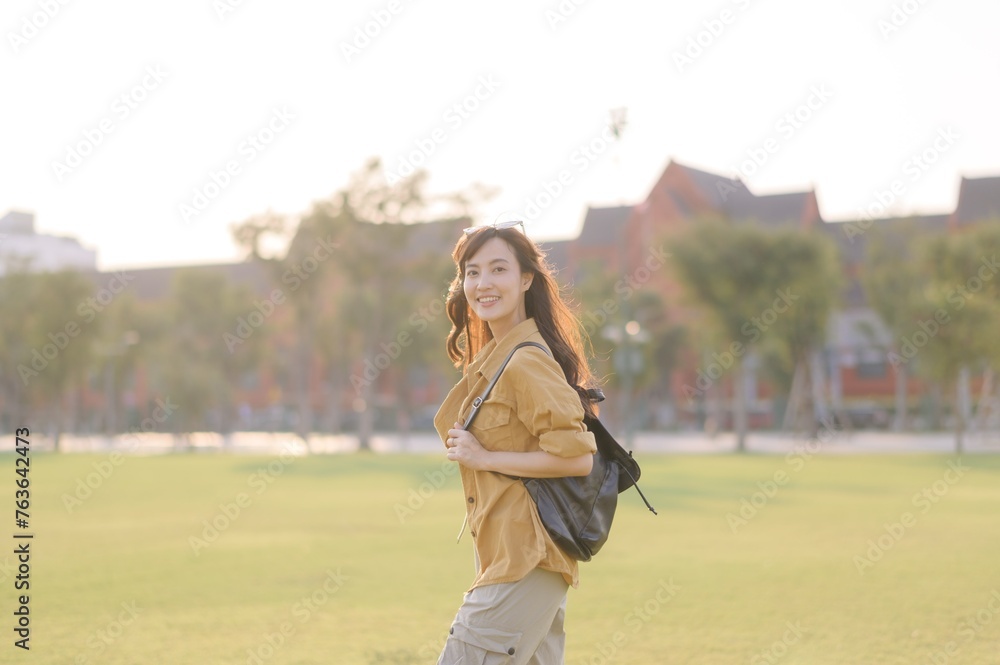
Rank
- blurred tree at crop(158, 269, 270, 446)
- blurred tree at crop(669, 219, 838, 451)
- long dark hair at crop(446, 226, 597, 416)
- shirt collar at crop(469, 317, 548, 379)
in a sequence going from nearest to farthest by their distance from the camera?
shirt collar at crop(469, 317, 548, 379), long dark hair at crop(446, 226, 597, 416), blurred tree at crop(669, 219, 838, 451), blurred tree at crop(158, 269, 270, 446)

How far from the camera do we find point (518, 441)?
10.2 ft

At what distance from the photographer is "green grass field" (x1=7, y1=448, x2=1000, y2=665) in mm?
6637

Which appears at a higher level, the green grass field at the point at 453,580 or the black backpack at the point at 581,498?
the black backpack at the point at 581,498

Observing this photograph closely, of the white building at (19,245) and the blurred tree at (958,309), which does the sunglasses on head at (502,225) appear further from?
the white building at (19,245)

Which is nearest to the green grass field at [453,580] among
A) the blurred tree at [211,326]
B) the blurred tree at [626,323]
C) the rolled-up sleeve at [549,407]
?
the rolled-up sleeve at [549,407]

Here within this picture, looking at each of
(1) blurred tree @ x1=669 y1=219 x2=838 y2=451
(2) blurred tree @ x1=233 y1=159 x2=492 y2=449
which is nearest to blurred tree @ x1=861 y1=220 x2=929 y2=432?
(1) blurred tree @ x1=669 y1=219 x2=838 y2=451

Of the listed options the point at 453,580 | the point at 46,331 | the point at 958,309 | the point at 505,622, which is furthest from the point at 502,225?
the point at 46,331

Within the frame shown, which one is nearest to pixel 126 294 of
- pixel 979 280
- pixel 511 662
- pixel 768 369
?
pixel 768 369

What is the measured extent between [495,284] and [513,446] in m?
0.48

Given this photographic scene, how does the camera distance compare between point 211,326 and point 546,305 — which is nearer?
point 546,305

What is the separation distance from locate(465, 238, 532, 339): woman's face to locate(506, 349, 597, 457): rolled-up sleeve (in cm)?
25

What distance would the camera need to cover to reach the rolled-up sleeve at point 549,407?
2.97 meters

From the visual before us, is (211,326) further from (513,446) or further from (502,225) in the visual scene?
(513,446)

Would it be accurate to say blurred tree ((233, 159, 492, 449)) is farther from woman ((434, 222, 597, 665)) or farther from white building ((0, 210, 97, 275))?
woman ((434, 222, 597, 665))
